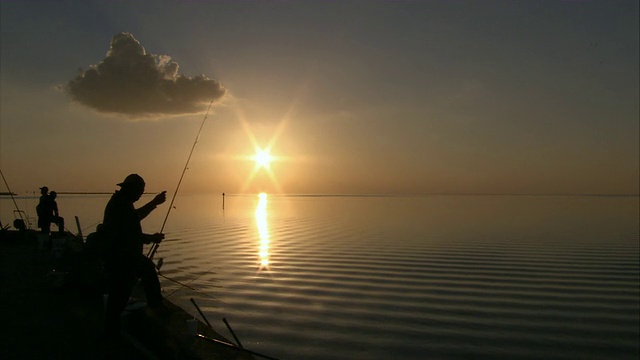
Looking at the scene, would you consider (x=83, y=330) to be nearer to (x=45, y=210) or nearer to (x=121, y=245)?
(x=121, y=245)

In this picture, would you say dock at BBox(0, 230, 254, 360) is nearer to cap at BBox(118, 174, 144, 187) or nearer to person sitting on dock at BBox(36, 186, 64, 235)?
cap at BBox(118, 174, 144, 187)

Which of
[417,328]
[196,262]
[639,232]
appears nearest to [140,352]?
[417,328]

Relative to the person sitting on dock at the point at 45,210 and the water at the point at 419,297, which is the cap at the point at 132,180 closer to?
the water at the point at 419,297

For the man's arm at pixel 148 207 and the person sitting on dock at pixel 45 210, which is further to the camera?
the person sitting on dock at pixel 45 210

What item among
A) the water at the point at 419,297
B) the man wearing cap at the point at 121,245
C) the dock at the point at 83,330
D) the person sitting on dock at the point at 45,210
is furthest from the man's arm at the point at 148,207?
the person sitting on dock at the point at 45,210

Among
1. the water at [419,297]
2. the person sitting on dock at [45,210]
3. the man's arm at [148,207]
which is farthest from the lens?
the person sitting on dock at [45,210]

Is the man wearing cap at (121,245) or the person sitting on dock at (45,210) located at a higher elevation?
the person sitting on dock at (45,210)

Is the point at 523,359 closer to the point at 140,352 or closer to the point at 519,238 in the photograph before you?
the point at 140,352

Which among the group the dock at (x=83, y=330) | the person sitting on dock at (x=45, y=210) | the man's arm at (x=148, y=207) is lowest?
the dock at (x=83, y=330)

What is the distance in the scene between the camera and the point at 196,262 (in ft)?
56.4

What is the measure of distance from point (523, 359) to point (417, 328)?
2200mm

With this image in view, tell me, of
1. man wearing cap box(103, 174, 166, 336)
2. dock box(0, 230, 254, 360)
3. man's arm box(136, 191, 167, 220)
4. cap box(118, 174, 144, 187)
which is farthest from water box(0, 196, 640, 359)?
cap box(118, 174, 144, 187)

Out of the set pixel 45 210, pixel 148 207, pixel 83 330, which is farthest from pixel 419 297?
pixel 45 210

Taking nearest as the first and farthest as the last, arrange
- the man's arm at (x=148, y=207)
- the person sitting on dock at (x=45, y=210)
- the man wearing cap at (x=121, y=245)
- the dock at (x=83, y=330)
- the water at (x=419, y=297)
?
the dock at (x=83, y=330)
the man wearing cap at (x=121, y=245)
the man's arm at (x=148, y=207)
the water at (x=419, y=297)
the person sitting on dock at (x=45, y=210)
